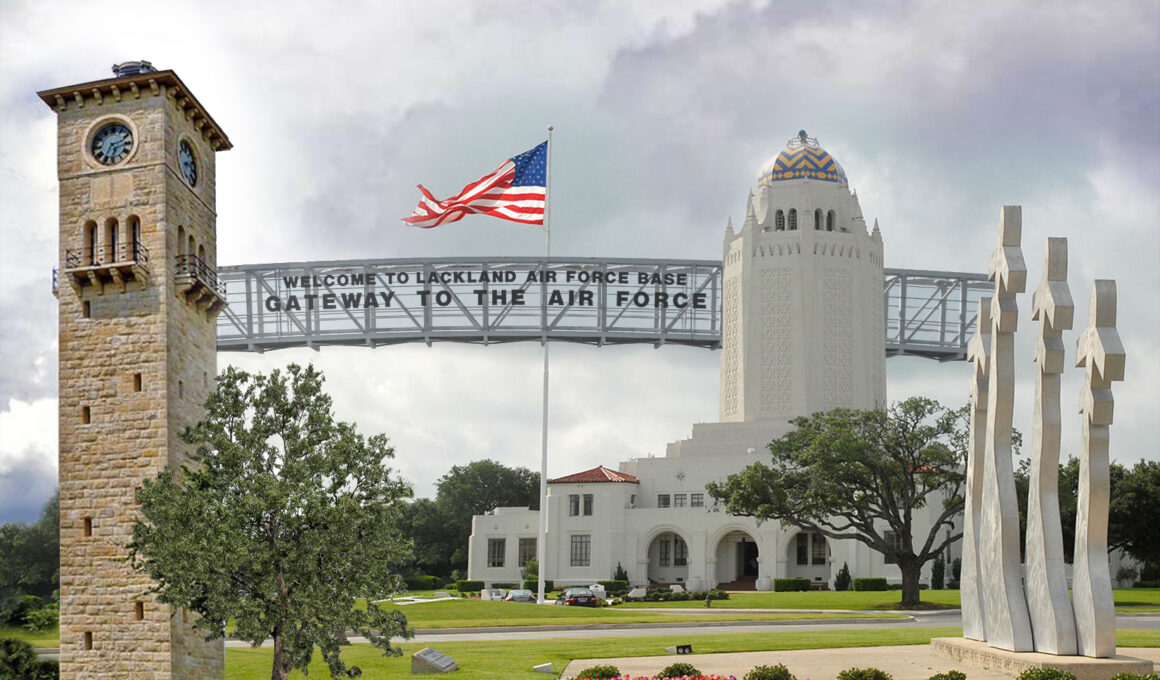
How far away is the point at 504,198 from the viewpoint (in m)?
65.9

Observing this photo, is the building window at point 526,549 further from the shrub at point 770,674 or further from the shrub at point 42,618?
the shrub at point 770,674

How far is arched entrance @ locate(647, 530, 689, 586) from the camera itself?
302 feet

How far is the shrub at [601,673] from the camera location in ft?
96.7

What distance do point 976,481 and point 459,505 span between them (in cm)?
9603

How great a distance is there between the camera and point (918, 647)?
3756cm

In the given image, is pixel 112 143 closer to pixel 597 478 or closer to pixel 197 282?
pixel 197 282

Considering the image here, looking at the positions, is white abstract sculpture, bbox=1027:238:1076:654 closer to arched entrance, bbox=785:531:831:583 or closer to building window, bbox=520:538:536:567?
arched entrance, bbox=785:531:831:583

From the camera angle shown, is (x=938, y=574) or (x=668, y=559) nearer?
(x=938, y=574)

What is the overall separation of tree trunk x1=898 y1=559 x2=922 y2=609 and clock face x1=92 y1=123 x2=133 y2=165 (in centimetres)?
3926

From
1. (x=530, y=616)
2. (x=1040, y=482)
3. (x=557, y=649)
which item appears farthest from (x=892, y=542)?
(x=1040, y=482)

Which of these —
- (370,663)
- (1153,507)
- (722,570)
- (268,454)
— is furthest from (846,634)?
(722,570)

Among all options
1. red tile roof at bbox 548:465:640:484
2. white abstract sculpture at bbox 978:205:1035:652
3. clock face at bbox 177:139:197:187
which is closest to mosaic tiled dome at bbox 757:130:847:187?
red tile roof at bbox 548:465:640:484

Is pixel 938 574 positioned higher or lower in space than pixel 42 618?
lower

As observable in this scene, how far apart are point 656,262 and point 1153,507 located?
31344 mm
